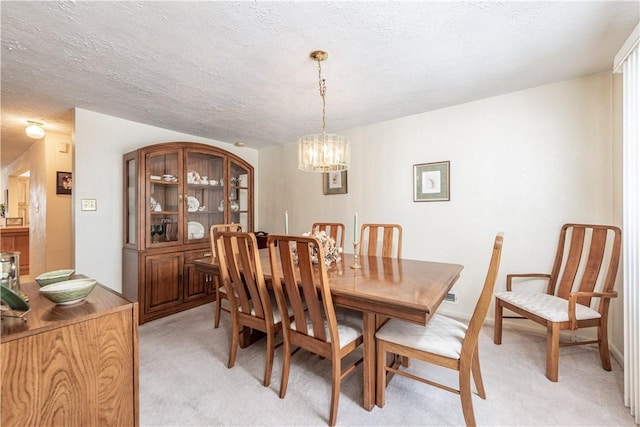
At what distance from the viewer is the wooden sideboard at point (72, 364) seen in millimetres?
879

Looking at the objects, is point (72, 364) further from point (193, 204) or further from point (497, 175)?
point (497, 175)

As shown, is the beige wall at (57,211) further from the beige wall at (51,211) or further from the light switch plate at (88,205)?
the light switch plate at (88,205)

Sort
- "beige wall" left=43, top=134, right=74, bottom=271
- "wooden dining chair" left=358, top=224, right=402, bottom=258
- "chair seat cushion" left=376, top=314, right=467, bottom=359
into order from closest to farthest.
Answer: "chair seat cushion" left=376, top=314, right=467, bottom=359
"wooden dining chair" left=358, top=224, right=402, bottom=258
"beige wall" left=43, top=134, right=74, bottom=271

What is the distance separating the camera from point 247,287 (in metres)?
1.86

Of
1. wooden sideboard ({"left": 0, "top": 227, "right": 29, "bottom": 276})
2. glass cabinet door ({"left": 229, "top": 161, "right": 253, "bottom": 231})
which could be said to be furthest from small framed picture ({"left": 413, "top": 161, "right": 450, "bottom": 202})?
wooden sideboard ({"left": 0, "top": 227, "right": 29, "bottom": 276})

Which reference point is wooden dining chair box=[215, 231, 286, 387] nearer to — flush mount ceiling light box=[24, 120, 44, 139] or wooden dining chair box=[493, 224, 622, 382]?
wooden dining chair box=[493, 224, 622, 382]

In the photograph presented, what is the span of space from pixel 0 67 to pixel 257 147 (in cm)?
281

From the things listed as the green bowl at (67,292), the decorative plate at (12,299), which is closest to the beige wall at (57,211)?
the green bowl at (67,292)

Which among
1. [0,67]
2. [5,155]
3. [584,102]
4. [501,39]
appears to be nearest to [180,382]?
[0,67]

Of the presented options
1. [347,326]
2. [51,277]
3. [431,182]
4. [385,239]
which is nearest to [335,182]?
[431,182]

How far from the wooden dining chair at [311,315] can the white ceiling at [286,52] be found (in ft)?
3.99

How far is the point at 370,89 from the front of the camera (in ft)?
7.73

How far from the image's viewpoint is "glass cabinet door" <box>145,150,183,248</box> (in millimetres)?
2992

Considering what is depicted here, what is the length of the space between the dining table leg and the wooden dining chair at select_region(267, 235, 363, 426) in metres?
0.08
